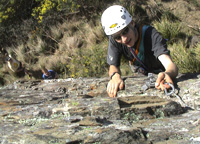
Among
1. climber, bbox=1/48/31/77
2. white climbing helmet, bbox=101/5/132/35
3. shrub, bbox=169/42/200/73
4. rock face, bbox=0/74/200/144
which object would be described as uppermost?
climber, bbox=1/48/31/77

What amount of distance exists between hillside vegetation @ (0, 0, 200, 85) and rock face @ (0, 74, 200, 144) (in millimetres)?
4975

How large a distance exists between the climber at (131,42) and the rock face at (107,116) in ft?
0.63

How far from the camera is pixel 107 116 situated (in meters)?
2.25

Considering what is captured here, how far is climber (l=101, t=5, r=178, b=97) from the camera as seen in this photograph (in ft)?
9.23

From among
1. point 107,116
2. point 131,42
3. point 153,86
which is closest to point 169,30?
point 131,42

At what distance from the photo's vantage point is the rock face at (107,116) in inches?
69.9

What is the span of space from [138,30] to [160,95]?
110cm

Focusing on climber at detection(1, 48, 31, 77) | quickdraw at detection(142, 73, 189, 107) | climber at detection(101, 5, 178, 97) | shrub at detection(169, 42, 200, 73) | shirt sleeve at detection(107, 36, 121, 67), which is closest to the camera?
quickdraw at detection(142, 73, 189, 107)

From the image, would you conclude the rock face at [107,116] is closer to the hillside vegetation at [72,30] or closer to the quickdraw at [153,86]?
the quickdraw at [153,86]

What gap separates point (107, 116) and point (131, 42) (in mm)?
1310

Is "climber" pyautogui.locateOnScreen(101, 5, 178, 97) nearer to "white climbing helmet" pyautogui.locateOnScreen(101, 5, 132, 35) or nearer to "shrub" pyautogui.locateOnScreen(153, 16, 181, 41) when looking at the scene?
"white climbing helmet" pyautogui.locateOnScreen(101, 5, 132, 35)

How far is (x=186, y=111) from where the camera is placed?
95.0 inches

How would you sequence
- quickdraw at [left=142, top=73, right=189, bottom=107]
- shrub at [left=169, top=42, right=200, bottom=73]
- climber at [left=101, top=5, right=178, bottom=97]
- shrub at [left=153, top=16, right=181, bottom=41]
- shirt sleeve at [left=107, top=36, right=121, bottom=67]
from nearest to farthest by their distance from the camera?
quickdraw at [left=142, top=73, right=189, bottom=107]
climber at [left=101, top=5, right=178, bottom=97]
shirt sleeve at [left=107, top=36, right=121, bottom=67]
shrub at [left=169, top=42, right=200, bottom=73]
shrub at [left=153, top=16, right=181, bottom=41]

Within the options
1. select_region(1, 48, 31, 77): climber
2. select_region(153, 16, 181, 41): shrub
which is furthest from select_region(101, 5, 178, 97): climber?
select_region(1, 48, 31, 77): climber
